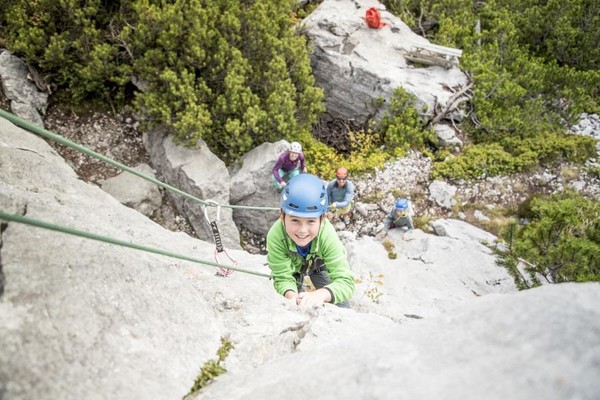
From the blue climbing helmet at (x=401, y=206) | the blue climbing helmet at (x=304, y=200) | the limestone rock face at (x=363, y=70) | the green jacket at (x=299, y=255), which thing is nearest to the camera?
the blue climbing helmet at (x=304, y=200)

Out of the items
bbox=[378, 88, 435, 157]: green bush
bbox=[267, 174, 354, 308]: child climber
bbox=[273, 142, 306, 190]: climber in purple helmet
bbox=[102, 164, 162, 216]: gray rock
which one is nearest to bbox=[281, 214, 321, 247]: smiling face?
bbox=[267, 174, 354, 308]: child climber

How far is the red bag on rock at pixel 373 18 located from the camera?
41.4ft

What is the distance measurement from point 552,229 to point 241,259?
4.98 m

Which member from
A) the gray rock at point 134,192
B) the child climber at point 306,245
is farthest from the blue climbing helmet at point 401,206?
Answer: the gray rock at point 134,192

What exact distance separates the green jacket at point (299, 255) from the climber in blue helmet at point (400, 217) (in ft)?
16.6

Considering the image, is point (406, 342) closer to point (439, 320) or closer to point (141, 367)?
point (439, 320)

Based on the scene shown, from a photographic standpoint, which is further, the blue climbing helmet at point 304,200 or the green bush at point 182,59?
the green bush at point 182,59

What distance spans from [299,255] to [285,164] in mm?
4827

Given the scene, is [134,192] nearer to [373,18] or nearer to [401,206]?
[401,206]

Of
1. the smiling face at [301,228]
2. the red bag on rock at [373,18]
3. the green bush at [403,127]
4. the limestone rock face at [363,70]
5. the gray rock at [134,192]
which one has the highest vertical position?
the smiling face at [301,228]

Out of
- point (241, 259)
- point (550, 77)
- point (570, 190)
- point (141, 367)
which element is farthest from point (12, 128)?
point (550, 77)

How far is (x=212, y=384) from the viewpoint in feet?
6.81

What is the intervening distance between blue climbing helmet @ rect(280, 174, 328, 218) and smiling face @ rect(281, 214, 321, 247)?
0.25 ft

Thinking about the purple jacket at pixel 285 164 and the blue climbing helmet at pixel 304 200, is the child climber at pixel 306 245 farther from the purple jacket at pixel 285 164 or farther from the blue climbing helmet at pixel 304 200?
the purple jacket at pixel 285 164
